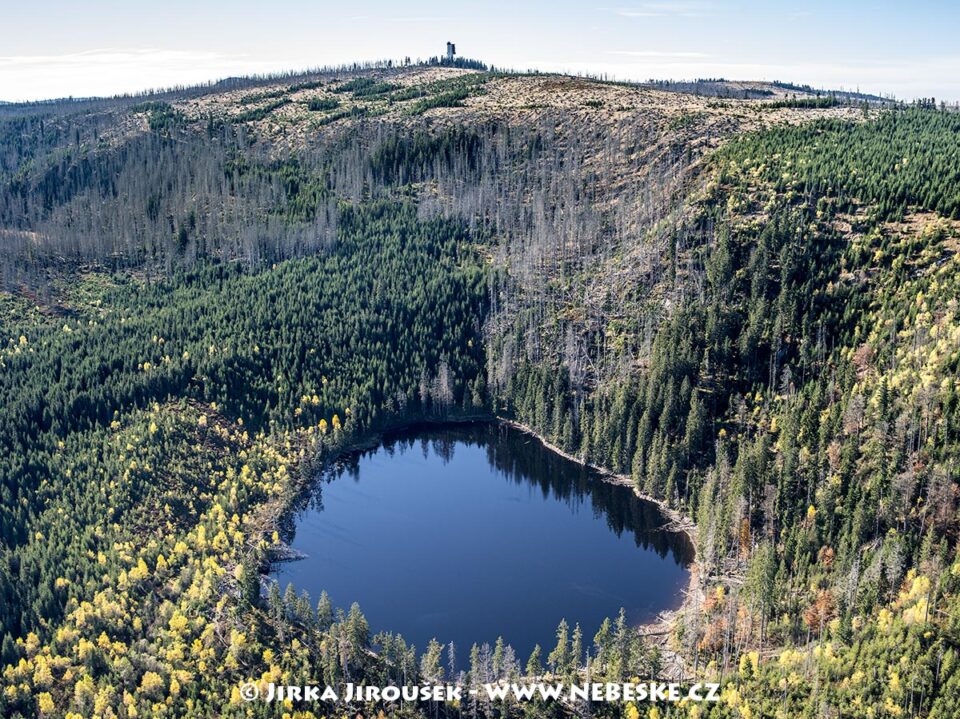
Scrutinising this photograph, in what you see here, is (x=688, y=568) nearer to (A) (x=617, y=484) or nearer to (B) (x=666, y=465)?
(B) (x=666, y=465)

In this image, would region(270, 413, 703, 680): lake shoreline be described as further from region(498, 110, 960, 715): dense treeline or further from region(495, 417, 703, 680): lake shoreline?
region(498, 110, 960, 715): dense treeline

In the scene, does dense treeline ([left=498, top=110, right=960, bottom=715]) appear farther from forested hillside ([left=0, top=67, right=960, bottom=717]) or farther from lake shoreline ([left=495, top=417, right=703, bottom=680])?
lake shoreline ([left=495, top=417, right=703, bottom=680])

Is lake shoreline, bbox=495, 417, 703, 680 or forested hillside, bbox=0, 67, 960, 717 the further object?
lake shoreline, bbox=495, 417, 703, 680

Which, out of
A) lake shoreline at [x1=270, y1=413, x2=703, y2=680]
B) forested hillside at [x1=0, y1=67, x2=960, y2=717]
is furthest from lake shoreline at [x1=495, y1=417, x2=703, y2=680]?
forested hillside at [x1=0, y1=67, x2=960, y2=717]

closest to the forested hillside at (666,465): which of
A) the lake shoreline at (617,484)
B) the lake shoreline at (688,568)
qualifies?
the lake shoreline at (617,484)

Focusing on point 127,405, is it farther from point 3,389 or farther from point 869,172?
point 869,172

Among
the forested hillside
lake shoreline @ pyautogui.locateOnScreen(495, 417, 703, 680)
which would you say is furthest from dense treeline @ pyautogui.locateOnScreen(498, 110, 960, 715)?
lake shoreline @ pyautogui.locateOnScreen(495, 417, 703, 680)

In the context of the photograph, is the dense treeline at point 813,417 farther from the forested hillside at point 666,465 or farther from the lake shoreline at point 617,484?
the lake shoreline at point 617,484

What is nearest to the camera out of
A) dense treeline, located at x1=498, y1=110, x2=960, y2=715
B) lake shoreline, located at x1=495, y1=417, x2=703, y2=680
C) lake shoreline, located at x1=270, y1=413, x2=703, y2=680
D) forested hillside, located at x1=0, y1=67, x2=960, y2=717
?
forested hillside, located at x1=0, y1=67, x2=960, y2=717

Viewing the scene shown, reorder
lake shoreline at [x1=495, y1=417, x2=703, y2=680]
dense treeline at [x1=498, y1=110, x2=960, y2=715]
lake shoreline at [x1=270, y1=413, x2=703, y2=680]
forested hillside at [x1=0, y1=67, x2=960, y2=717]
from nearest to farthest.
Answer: forested hillside at [x1=0, y1=67, x2=960, y2=717]
dense treeline at [x1=498, y1=110, x2=960, y2=715]
lake shoreline at [x1=495, y1=417, x2=703, y2=680]
lake shoreline at [x1=270, y1=413, x2=703, y2=680]

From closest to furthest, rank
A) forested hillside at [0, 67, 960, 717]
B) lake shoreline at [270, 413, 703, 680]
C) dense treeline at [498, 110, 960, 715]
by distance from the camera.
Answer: forested hillside at [0, 67, 960, 717], dense treeline at [498, 110, 960, 715], lake shoreline at [270, 413, 703, 680]

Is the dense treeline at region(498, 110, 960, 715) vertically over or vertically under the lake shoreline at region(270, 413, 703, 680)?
over
